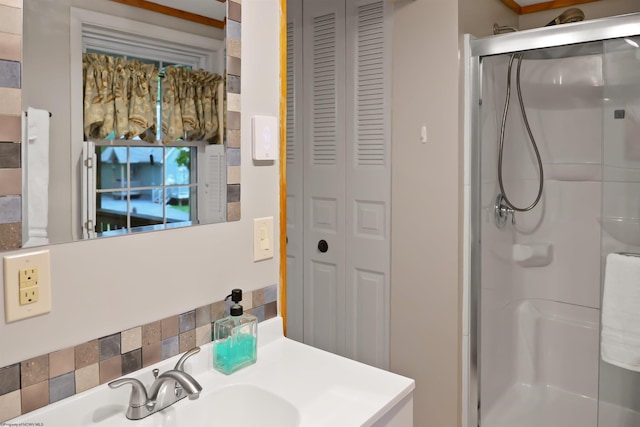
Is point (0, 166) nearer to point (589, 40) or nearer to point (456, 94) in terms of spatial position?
point (456, 94)

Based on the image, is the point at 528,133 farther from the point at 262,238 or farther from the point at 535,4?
the point at 262,238

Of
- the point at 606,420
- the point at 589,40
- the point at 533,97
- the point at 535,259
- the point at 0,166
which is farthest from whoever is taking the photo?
the point at 535,259

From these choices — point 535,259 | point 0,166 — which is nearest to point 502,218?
point 535,259

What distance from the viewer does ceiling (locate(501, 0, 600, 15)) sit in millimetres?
2674

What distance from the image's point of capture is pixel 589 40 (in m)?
2.04

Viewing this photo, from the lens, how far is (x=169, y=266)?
1266mm

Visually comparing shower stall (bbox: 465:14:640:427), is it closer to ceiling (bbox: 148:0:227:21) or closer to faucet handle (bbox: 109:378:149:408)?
ceiling (bbox: 148:0:227:21)

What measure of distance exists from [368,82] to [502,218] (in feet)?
3.24

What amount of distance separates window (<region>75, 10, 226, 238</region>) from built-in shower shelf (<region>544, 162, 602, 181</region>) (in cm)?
210

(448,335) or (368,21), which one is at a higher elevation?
(368,21)

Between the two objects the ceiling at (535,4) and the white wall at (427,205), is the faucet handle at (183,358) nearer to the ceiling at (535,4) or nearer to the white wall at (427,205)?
the white wall at (427,205)

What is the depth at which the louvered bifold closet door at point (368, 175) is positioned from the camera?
97.4 inches

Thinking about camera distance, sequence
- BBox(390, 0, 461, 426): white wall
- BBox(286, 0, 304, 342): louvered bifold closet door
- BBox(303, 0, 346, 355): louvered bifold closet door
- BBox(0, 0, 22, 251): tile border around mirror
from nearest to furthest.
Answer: BBox(0, 0, 22, 251): tile border around mirror → BBox(390, 0, 461, 426): white wall → BBox(303, 0, 346, 355): louvered bifold closet door → BBox(286, 0, 304, 342): louvered bifold closet door

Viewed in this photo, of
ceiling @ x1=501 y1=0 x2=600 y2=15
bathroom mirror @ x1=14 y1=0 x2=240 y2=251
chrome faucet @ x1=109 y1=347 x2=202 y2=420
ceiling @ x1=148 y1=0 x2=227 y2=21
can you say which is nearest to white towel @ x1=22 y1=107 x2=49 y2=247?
bathroom mirror @ x1=14 y1=0 x2=240 y2=251
